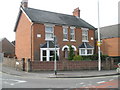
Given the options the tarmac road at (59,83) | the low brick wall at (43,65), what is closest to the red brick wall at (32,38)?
the low brick wall at (43,65)

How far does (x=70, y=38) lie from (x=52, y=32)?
3.67m

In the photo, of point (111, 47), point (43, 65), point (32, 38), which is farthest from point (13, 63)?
point (111, 47)

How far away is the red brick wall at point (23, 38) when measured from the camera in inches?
913

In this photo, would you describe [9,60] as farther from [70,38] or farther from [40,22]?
[70,38]

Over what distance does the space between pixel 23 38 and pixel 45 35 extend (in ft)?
13.5

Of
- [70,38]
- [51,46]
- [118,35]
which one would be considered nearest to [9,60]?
[51,46]

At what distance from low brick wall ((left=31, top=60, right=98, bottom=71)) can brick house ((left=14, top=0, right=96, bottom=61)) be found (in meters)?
4.03

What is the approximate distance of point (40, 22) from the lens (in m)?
22.6

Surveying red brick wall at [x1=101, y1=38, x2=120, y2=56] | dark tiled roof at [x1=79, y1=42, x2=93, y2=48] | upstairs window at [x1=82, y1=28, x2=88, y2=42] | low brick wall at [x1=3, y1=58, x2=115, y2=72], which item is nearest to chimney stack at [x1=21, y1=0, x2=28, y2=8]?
low brick wall at [x1=3, y1=58, x2=115, y2=72]

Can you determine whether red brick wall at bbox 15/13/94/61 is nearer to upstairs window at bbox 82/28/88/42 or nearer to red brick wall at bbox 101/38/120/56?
upstairs window at bbox 82/28/88/42

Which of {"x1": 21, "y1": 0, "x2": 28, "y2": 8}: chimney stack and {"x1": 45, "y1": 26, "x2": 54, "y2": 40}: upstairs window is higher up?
{"x1": 21, "y1": 0, "x2": 28, "y2": 8}: chimney stack

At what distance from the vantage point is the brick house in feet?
73.2

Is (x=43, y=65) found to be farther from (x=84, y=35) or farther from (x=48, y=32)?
(x=84, y=35)

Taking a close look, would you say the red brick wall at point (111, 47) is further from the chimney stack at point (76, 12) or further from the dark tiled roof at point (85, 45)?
the chimney stack at point (76, 12)
